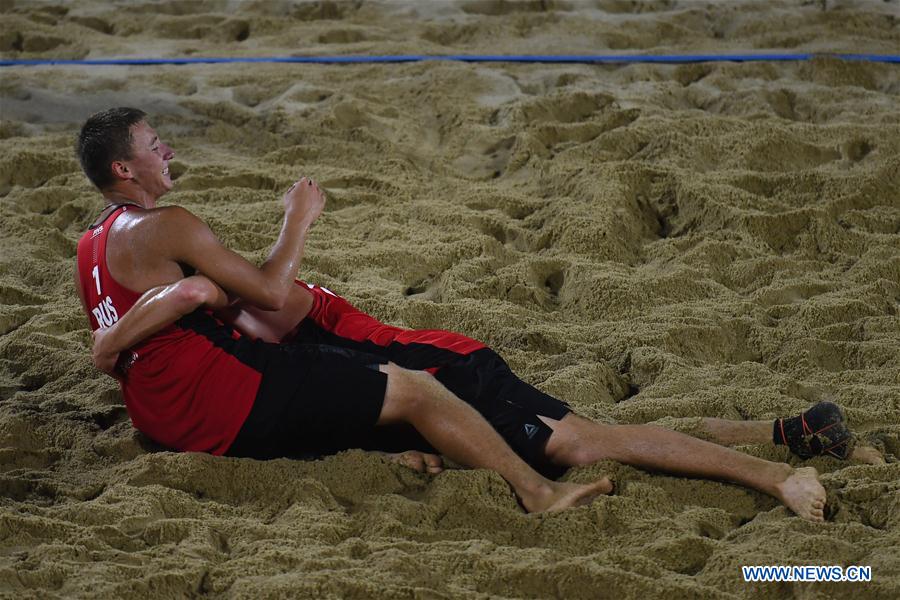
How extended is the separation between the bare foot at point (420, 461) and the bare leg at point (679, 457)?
333 mm

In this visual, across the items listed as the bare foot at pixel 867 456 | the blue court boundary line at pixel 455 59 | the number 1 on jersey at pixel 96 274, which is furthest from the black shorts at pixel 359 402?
the blue court boundary line at pixel 455 59

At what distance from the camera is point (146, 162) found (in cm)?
343

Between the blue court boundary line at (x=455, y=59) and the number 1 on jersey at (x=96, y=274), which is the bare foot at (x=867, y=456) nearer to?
the number 1 on jersey at (x=96, y=274)

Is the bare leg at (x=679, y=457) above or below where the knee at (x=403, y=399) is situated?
below

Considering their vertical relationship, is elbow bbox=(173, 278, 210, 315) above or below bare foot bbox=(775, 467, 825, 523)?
above

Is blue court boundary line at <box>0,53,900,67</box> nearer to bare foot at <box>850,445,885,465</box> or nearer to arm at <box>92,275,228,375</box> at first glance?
bare foot at <box>850,445,885,465</box>

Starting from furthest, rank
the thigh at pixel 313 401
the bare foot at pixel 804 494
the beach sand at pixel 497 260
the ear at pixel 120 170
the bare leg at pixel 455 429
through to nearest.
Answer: the ear at pixel 120 170 < the thigh at pixel 313 401 < the bare leg at pixel 455 429 < the bare foot at pixel 804 494 < the beach sand at pixel 497 260

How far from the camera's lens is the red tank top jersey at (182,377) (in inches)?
127

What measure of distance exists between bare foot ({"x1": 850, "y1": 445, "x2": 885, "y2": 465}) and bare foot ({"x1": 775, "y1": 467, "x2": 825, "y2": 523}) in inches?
9.9

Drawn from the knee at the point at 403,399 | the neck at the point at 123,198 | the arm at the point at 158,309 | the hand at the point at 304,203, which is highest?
the neck at the point at 123,198

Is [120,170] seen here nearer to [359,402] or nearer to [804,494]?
[359,402]

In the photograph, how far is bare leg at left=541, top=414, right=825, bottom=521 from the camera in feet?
9.80

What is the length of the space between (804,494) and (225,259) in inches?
69.0

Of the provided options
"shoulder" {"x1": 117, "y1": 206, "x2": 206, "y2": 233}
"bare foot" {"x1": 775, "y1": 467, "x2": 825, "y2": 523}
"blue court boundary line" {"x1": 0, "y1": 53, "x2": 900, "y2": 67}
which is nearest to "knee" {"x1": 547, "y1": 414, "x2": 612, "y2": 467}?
"bare foot" {"x1": 775, "y1": 467, "x2": 825, "y2": 523}
